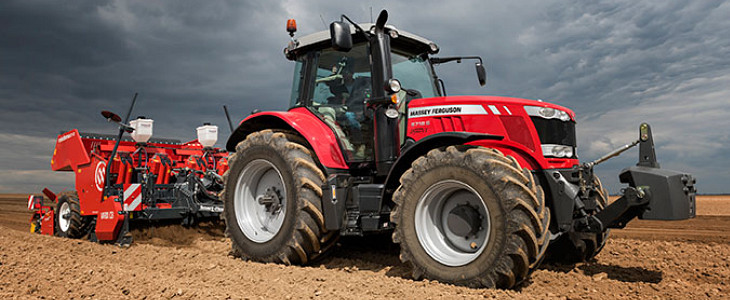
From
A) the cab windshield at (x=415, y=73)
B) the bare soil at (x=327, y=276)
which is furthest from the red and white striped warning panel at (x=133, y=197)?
the cab windshield at (x=415, y=73)

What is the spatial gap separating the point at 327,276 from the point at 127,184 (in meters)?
4.16

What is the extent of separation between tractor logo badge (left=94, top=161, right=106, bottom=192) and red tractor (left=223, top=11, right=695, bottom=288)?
2.72 meters

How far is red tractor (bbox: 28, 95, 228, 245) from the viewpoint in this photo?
7328 millimetres

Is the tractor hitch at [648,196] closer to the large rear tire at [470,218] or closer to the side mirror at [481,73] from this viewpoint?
the large rear tire at [470,218]

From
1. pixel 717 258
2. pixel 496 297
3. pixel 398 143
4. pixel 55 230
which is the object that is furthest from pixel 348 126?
pixel 55 230

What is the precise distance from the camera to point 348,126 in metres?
5.41

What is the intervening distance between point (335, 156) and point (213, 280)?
169 centimetres

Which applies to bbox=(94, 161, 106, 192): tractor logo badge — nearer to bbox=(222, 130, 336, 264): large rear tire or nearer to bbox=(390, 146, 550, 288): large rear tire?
bbox=(222, 130, 336, 264): large rear tire

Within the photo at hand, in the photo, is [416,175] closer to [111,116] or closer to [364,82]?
[364,82]

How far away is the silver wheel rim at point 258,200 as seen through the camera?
18.6 ft

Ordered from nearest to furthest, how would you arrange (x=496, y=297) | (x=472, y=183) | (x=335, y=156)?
(x=496, y=297)
(x=472, y=183)
(x=335, y=156)

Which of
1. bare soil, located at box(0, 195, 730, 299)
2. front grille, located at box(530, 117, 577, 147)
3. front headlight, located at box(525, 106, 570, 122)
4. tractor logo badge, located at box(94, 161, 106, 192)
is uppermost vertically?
front headlight, located at box(525, 106, 570, 122)

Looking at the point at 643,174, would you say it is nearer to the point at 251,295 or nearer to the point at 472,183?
the point at 472,183

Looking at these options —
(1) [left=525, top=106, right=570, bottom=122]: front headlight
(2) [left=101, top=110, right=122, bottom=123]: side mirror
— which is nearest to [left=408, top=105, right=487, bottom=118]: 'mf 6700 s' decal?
(1) [left=525, top=106, right=570, bottom=122]: front headlight
